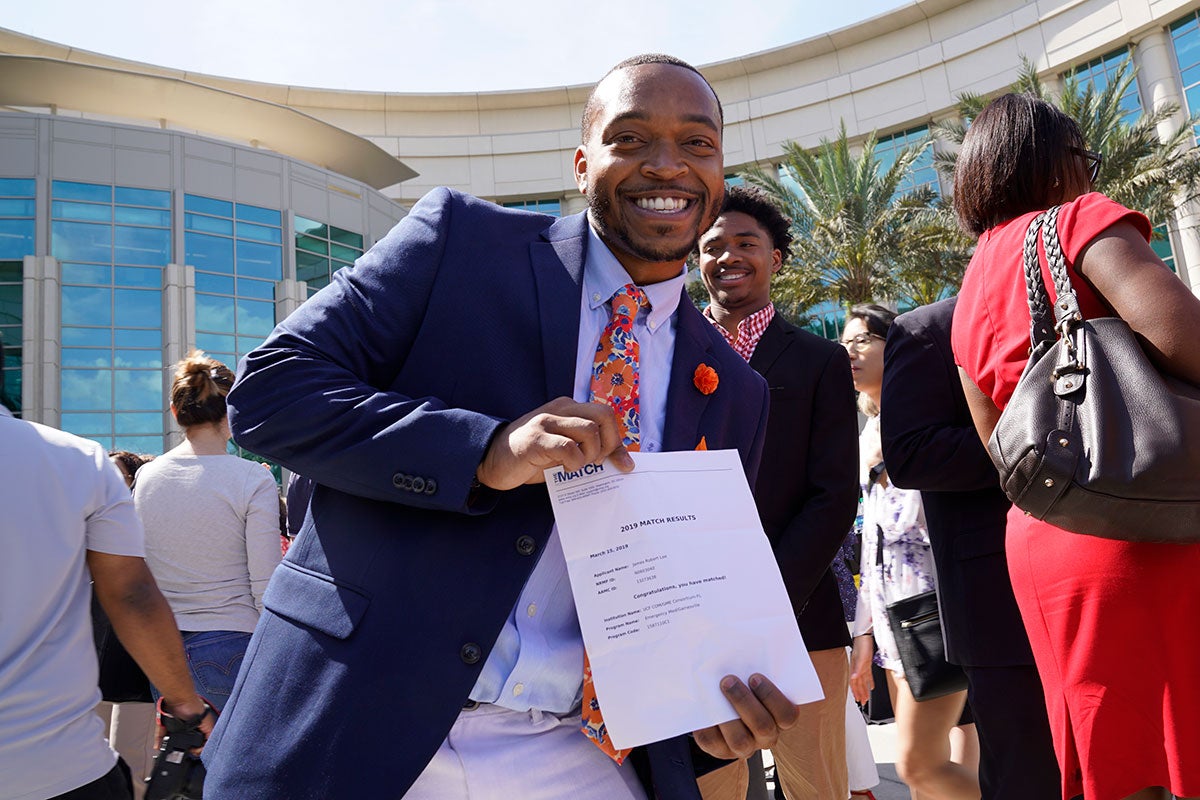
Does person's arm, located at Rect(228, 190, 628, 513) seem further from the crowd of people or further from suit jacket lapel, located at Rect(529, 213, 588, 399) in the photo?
suit jacket lapel, located at Rect(529, 213, 588, 399)

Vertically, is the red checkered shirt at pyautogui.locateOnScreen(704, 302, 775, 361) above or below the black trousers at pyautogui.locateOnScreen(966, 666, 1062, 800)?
above

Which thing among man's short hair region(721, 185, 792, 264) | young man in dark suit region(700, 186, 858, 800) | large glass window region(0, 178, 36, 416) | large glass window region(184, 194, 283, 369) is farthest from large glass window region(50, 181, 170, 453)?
young man in dark suit region(700, 186, 858, 800)

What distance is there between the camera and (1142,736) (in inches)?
71.4

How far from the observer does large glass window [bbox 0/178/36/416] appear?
2480 cm

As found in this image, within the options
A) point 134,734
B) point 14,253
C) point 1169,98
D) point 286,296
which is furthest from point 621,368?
point 1169,98

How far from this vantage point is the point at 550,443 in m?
1.35

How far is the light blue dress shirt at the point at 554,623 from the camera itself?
1512mm

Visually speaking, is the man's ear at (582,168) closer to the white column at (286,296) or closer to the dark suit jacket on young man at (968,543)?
the dark suit jacket on young man at (968,543)

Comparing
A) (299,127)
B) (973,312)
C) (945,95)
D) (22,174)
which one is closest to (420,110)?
(299,127)

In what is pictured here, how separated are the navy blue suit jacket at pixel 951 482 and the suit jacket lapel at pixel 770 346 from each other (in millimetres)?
583

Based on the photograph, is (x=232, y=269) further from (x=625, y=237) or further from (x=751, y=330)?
(x=625, y=237)

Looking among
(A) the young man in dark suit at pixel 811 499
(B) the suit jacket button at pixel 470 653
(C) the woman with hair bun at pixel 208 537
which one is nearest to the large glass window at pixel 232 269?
(C) the woman with hair bun at pixel 208 537

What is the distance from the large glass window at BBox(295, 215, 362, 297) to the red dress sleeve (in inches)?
1127

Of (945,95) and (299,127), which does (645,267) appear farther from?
(945,95)
